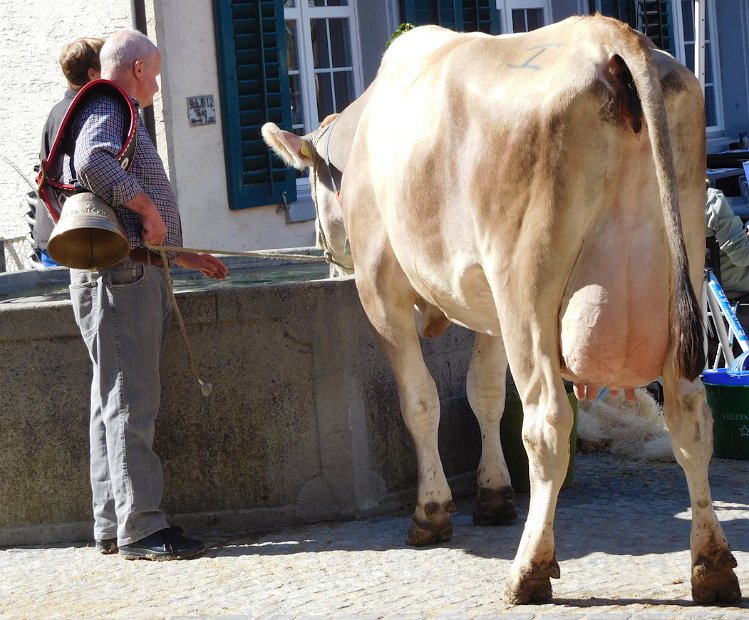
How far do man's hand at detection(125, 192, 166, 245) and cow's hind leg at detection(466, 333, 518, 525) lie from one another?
143cm

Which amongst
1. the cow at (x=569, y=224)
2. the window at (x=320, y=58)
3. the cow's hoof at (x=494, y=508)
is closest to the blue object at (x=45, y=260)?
the window at (x=320, y=58)

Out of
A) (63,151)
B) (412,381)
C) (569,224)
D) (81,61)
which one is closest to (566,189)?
(569,224)

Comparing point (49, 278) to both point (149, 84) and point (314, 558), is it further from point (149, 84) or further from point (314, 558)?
point (314, 558)

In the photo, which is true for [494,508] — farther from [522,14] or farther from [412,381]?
[522,14]

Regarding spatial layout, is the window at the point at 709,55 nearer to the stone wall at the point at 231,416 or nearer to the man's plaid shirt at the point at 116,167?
the stone wall at the point at 231,416

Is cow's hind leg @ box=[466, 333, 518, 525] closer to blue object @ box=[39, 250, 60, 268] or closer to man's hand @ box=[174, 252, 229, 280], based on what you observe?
man's hand @ box=[174, 252, 229, 280]

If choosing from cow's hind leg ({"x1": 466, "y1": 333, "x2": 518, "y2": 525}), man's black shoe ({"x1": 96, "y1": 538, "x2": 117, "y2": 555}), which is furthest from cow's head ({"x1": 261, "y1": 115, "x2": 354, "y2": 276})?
man's black shoe ({"x1": 96, "y1": 538, "x2": 117, "y2": 555})

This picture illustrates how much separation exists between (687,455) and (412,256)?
1.21 metres

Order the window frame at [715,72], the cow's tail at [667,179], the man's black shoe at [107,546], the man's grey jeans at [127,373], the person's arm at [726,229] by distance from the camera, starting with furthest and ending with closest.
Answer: the window frame at [715,72] < the person's arm at [726,229] < the man's black shoe at [107,546] < the man's grey jeans at [127,373] < the cow's tail at [667,179]

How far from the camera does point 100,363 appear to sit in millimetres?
5180

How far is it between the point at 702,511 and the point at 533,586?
0.59m

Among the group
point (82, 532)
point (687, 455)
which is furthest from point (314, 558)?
point (687, 455)

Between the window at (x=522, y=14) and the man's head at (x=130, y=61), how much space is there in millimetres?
8298

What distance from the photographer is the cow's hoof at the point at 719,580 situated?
4148mm
